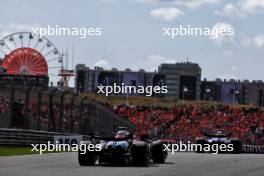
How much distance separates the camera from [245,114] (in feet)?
189

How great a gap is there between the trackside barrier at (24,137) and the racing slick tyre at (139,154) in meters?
10.5

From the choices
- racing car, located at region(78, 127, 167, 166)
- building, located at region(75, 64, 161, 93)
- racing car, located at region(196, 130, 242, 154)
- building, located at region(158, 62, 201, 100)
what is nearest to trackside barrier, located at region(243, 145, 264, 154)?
racing car, located at region(196, 130, 242, 154)

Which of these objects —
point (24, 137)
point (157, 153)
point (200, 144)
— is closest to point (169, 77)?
point (200, 144)

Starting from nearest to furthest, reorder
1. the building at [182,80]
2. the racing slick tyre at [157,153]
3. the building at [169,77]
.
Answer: the racing slick tyre at [157,153], the building at [169,77], the building at [182,80]

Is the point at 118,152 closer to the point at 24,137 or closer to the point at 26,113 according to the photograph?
the point at 26,113

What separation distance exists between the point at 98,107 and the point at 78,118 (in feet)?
3.95

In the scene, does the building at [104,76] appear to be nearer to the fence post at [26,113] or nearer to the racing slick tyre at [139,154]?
the fence post at [26,113]

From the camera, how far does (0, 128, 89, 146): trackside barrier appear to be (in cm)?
2702

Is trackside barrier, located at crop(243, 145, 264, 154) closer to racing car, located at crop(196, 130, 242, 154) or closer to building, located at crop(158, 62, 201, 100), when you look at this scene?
racing car, located at crop(196, 130, 242, 154)

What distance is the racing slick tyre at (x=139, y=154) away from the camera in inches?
678

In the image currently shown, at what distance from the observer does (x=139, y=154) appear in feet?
56.9

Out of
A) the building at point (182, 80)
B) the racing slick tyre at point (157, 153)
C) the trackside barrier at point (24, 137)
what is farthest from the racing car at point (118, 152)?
the building at point (182, 80)

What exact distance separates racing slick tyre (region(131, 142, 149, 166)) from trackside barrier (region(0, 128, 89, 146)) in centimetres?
1054

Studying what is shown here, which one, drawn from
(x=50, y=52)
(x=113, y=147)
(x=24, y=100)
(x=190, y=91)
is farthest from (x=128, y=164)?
(x=190, y=91)
